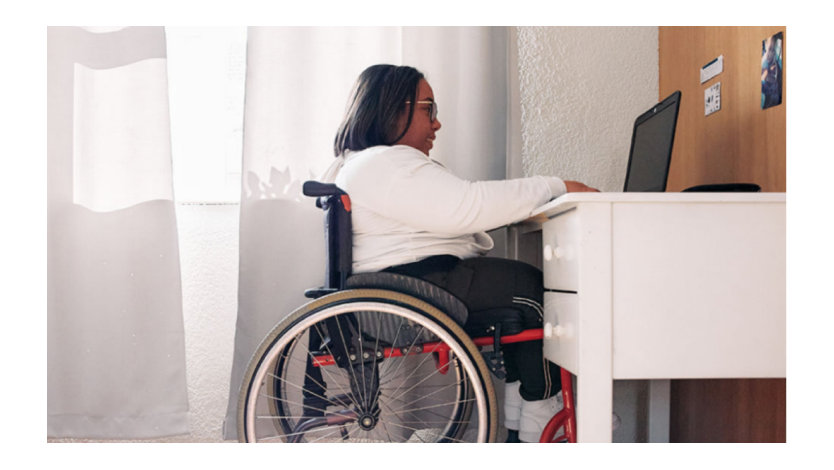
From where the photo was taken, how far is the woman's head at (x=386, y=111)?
1.60 meters

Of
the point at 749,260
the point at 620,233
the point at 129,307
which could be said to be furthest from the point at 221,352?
the point at 749,260

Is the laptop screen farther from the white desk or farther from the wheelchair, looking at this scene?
the wheelchair

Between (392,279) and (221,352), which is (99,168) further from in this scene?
(392,279)

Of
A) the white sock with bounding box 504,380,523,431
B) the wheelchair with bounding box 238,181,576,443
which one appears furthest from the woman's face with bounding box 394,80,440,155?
the white sock with bounding box 504,380,523,431

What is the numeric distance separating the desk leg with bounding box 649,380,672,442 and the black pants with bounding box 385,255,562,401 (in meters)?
0.39

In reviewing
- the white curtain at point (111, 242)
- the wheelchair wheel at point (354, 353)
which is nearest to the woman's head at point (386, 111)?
the wheelchair wheel at point (354, 353)

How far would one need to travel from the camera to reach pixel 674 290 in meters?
1.14

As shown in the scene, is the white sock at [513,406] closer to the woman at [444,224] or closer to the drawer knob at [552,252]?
the woman at [444,224]

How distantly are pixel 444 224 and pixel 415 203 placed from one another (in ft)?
0.24

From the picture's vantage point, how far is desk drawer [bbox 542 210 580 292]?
3.91 ft

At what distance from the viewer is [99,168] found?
2.03 meters

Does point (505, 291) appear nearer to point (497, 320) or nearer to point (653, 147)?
point (497, 320)

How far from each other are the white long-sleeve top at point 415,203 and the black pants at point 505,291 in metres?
0.06
